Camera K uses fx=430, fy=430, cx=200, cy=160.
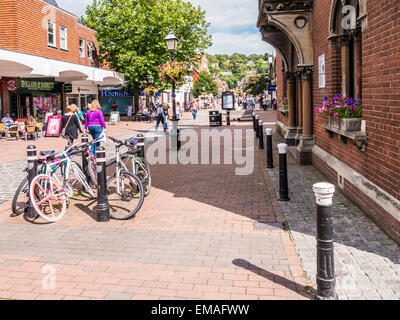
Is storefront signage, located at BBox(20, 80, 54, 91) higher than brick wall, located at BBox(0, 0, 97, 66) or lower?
lower

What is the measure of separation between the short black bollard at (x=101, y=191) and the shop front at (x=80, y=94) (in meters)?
24.0

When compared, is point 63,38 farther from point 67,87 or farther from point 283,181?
point 283,181

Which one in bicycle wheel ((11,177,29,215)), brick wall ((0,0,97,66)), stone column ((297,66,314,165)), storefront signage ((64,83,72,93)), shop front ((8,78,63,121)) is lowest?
bicycle wheel ((11,177,29,215))

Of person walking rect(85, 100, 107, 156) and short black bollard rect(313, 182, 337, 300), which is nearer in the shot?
short black bollard rect(313, 182, 337, 300)

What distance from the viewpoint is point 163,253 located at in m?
4.89

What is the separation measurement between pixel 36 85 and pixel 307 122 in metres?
18.9

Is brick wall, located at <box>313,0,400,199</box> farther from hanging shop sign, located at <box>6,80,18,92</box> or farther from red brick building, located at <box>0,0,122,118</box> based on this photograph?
hanging shop sign, located at <box>6,80,18,92</box>

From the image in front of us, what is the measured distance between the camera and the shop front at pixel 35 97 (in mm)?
22969

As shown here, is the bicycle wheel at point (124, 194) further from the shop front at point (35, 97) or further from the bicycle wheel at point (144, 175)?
the shop front at point (35, 97)

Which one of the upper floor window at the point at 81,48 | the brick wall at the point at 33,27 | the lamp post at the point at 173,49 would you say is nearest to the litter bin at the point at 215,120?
the brick wall at the point at 33,27

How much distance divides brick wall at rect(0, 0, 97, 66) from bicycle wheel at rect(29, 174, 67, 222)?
63.6 ft

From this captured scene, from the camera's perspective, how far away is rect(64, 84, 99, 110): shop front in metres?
29.2

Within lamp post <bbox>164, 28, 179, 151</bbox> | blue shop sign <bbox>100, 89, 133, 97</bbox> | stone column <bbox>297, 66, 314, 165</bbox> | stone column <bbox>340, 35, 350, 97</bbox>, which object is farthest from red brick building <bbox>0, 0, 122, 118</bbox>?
stone column <bbox>340, 35, 350, 97</bbox>

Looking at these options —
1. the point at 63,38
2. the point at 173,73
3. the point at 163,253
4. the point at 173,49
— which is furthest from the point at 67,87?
the point at 163,253
